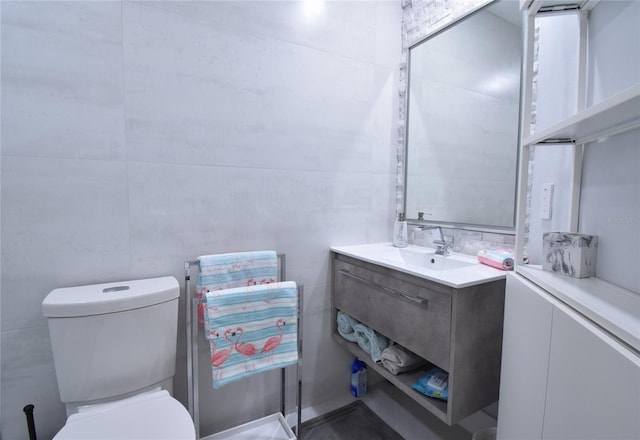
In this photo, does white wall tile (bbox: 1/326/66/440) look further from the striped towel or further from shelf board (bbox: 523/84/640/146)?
shelf board (bbox: 523/84/640/146)

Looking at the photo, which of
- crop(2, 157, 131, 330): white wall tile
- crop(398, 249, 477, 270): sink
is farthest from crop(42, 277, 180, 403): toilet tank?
crop(398, 249, 477, 270): sink

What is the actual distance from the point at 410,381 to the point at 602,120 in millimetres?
1216

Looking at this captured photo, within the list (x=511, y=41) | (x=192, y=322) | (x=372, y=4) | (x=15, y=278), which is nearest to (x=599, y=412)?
(x=192, y=322)

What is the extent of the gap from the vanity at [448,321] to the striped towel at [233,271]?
487 millimetres

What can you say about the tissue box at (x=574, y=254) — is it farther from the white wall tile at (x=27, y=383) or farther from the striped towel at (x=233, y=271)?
the white wall tile at (x=27, y=383)

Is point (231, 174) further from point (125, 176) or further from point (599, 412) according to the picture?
point (599, 412)

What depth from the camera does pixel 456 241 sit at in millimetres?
1698

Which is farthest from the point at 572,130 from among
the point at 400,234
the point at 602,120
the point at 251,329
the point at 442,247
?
the point at 251,329

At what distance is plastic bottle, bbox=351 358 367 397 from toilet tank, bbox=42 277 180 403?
1.11 m

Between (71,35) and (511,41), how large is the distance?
1.90 metres

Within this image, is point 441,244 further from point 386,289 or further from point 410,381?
point 410,381

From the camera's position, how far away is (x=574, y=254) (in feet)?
2.96

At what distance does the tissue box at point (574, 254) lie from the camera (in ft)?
2.91

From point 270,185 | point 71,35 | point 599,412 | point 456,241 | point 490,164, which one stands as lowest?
point 599,412
